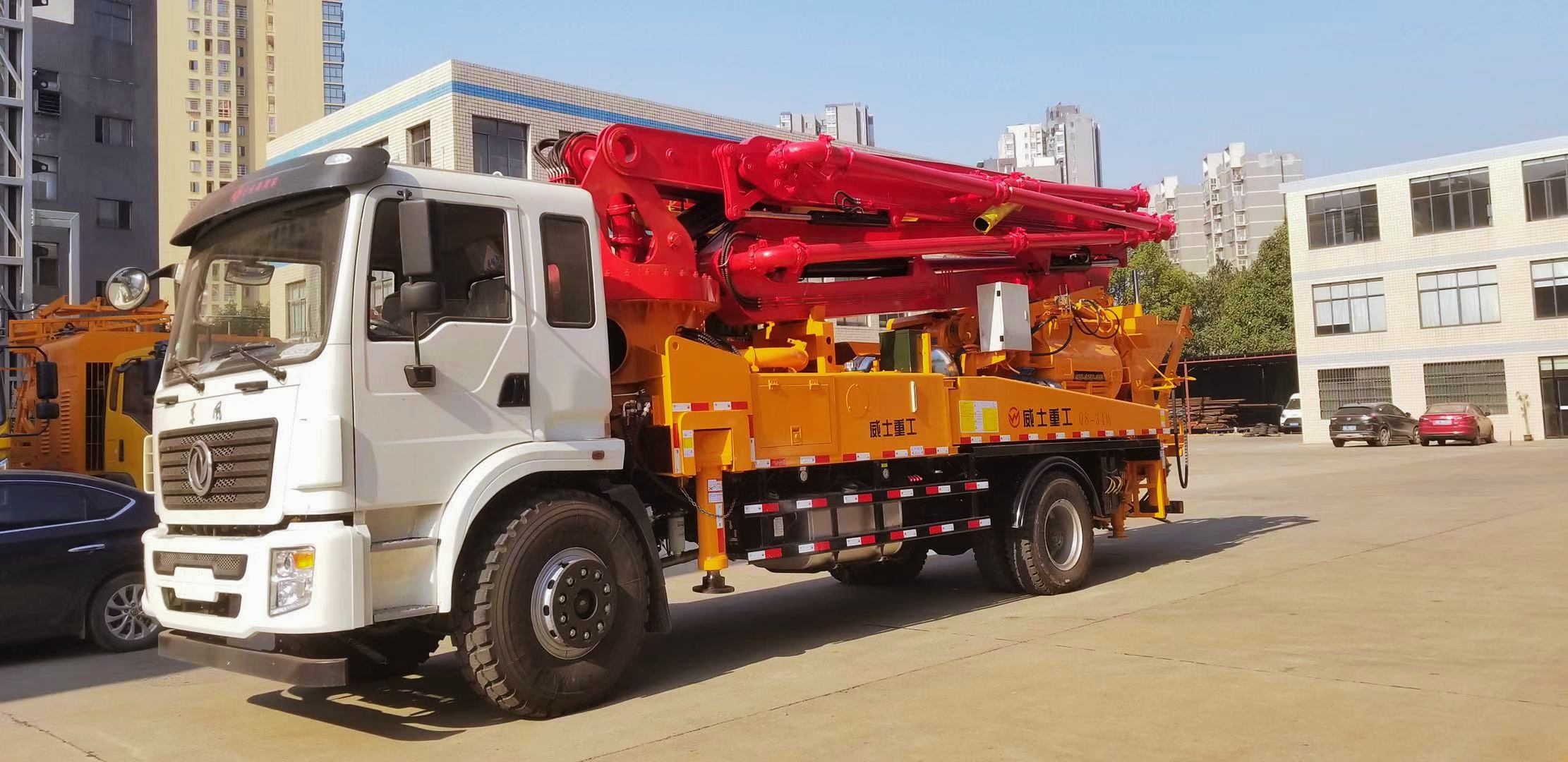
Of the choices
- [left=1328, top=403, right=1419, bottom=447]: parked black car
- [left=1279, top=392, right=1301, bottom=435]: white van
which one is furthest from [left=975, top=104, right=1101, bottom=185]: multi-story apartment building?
[left=1328, top=403, right=1419, bottom=447]: parked black car

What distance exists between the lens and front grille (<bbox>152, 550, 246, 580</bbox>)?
18.9ft

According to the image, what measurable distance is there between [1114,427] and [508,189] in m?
6.46

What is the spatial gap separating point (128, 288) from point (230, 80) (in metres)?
121

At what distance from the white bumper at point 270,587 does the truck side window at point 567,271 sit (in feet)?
5.52

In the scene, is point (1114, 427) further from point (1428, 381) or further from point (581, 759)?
point (1428, 381)

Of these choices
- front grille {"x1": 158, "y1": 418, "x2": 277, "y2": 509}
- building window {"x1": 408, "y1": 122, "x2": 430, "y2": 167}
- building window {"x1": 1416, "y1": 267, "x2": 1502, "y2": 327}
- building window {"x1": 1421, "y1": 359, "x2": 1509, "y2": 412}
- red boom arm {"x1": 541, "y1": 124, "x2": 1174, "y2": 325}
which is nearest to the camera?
front grille {"x1": 158, "y1": 418, "x2": 277, "y2": 509}

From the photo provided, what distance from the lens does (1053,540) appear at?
33.0 ft

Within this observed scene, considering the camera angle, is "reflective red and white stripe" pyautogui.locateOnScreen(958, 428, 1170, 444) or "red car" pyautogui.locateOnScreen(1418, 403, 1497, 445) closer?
"reflective red and white stripe" pyautogui.locateOnScreen(958, 428, 1170, 444)

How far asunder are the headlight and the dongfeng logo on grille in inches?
31.6

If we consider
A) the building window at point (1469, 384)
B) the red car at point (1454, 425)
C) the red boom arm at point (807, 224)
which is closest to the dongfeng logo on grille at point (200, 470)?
the red boom arm at point (807, 224)

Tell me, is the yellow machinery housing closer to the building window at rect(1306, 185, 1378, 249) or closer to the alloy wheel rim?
the alloy wheel rim

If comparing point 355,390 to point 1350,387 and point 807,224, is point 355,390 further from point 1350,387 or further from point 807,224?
point 1350,387

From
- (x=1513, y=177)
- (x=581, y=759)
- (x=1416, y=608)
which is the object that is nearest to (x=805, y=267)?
(x=581, y=759)

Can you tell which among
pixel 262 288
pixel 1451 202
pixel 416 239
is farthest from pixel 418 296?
pixel 1451 202
